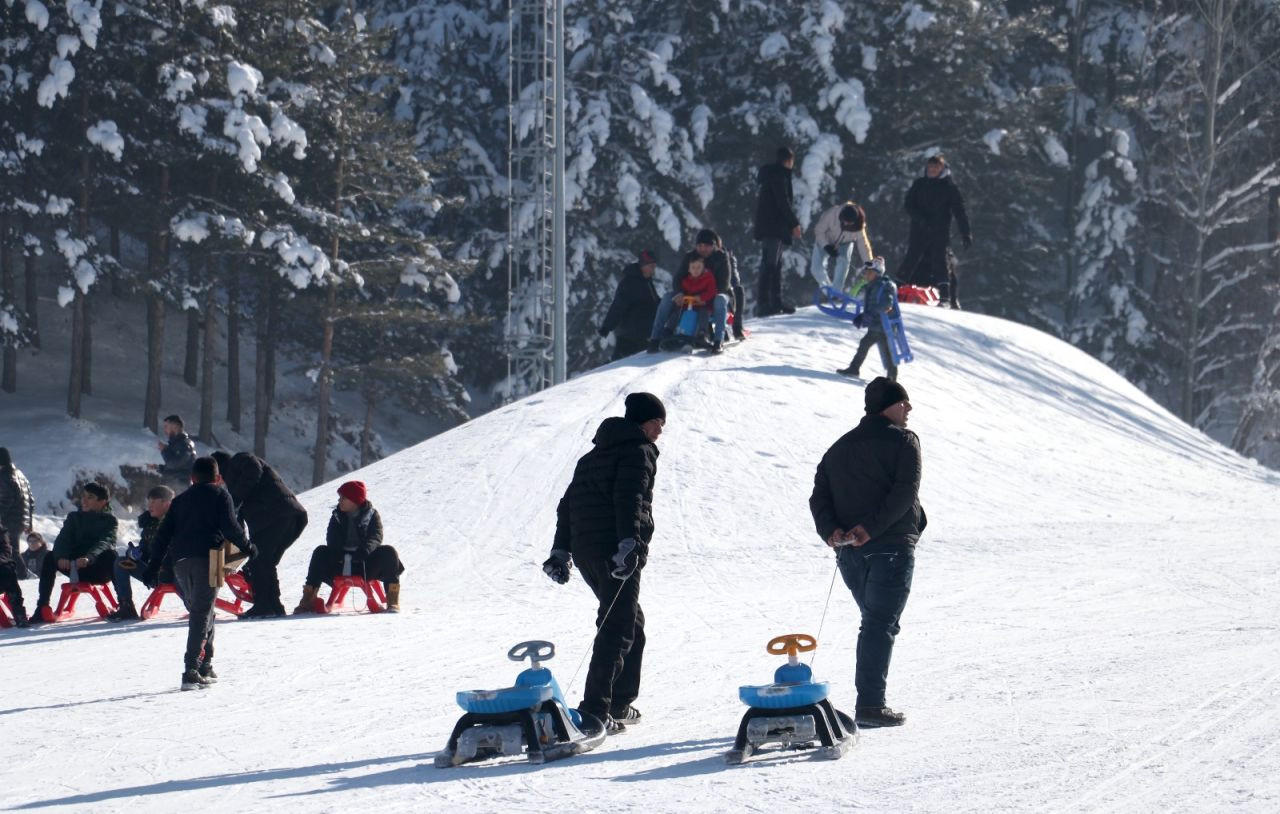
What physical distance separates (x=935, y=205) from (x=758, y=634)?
13524mm

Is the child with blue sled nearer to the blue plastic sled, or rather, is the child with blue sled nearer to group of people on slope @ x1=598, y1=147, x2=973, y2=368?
group of people on slope @ x1=598, y1=147, x2=973, y2=368

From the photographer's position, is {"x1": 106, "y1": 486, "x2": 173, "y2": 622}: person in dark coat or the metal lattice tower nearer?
{"x1": 106, "y1": 486, "x2": 173, "y2": 622}: person in dark coat

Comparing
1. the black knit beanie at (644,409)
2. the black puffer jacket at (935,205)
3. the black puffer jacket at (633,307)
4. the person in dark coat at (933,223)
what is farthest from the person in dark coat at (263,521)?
the black puffer jacket at (935,205)

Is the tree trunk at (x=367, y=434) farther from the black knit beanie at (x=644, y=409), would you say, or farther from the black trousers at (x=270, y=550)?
the black knit beanie at (x=644, y=409)

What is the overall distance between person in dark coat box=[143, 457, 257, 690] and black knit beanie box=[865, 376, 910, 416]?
13.3 feet

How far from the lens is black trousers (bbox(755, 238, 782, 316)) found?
23.4m

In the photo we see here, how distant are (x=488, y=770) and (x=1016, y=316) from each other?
32841mm

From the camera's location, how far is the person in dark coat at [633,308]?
21.3m

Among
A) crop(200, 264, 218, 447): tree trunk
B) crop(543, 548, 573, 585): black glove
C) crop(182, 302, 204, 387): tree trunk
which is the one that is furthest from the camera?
crop(182, 302, 204, 387): tree trunk

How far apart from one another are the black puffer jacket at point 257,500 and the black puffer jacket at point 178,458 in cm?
351

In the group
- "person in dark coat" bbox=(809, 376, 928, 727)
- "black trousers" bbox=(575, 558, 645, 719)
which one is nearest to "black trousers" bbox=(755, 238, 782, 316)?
"person in dark coat" bbox=(809, 376, 928, 727)

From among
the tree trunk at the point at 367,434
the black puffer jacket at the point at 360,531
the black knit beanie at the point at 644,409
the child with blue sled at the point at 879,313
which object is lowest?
the tree trunk at the point at 367,434

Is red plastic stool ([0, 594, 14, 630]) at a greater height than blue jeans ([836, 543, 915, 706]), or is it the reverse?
blue jeans ([836, 543, 915, 706])

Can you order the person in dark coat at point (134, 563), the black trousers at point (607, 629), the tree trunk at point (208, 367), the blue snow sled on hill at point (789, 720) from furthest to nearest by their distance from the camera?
the tree trunk at point (208, 367), the person in dark coat at point (134, 563), the black trousers at point (607, 629), the blue snow sled on hill at point (789, 720)
